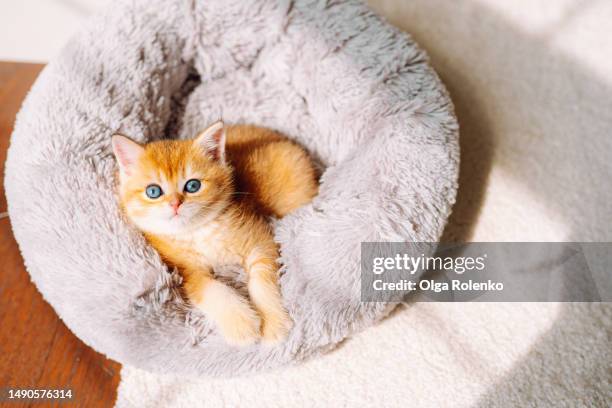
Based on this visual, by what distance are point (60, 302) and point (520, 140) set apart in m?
1.30

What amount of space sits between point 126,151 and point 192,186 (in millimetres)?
144

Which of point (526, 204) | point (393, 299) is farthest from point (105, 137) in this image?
point (526, 204)

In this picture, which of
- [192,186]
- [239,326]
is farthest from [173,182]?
[239,326]

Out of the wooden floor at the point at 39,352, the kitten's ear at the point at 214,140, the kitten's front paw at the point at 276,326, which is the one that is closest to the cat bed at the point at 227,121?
the kitten's front paw at the point at 276,326

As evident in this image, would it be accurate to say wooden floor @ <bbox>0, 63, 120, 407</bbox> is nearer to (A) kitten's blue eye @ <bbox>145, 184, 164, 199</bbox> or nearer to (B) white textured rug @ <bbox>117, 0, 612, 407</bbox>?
(B) white textured rug @ <bbox>117, 0, 612, 407</bbox>

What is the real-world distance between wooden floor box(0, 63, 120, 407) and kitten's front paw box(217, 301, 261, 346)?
0.33 m

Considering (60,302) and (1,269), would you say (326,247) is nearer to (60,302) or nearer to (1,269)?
(60,302)

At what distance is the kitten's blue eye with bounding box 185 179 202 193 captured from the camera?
0.97 metres

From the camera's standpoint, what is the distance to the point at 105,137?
3.74 feet

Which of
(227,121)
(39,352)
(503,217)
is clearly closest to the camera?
(39,352)

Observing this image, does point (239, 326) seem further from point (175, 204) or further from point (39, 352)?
point (39, 352)

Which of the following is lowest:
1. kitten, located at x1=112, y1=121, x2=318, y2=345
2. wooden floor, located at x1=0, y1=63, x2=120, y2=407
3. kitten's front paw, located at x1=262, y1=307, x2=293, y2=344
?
wooden floor, located at x1=0, y1=63, x2=120, y2=407

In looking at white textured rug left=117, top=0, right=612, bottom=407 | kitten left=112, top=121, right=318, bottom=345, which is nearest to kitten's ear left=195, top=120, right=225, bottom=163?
kitten left=112, top=121, right=318, bottom=345

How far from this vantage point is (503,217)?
4.34 ft
